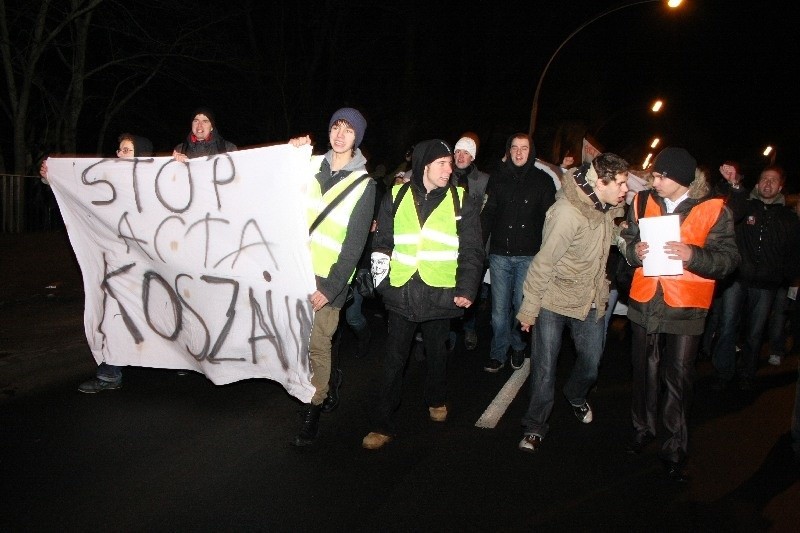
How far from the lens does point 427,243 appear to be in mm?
4457

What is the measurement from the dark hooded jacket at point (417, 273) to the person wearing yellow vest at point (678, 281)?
982 mm

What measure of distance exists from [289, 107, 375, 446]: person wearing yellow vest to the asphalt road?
1.68 feet

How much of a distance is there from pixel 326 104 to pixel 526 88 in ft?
26.8

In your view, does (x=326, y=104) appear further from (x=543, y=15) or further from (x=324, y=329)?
(x=324, y=329)

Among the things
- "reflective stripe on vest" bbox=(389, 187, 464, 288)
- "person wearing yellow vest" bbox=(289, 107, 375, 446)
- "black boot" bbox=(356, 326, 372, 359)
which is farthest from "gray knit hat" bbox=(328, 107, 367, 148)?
"black boot" bbox=(356, 326, 372, 359)

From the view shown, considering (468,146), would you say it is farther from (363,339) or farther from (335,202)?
(335,202)

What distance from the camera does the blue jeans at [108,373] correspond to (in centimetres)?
518

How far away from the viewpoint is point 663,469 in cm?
431

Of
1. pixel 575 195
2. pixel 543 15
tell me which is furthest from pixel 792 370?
pixel 543 15

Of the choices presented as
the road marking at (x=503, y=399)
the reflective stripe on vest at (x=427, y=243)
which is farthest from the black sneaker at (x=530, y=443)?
the reflective stripe on vest at (x=427, y=243)

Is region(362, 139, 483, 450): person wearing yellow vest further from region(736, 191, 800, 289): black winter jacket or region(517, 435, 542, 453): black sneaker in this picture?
region(736, 191, 800, 289): black winter jacket

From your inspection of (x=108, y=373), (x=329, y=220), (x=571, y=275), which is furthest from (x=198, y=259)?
(x=571, y=275)

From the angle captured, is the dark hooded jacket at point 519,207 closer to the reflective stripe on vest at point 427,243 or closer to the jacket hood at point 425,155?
the reflective stripe on vest at point 427,243

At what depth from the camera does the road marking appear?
5021 millimetres
